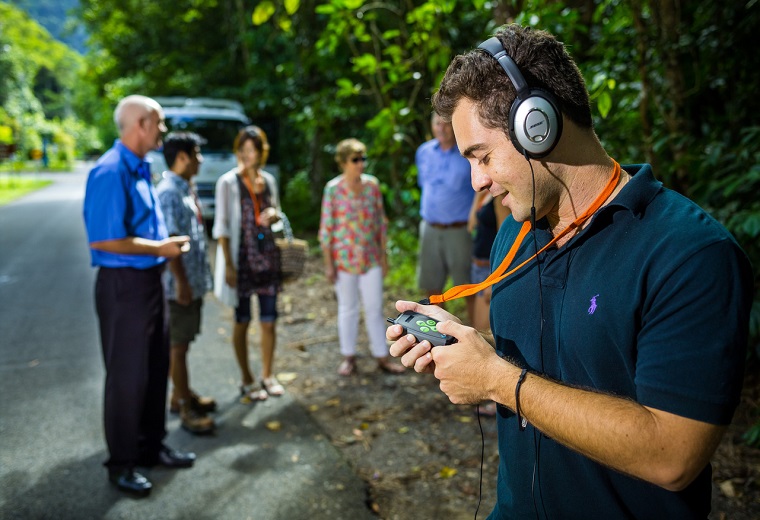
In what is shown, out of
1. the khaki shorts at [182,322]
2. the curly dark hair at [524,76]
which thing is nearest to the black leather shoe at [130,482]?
the khaki shorts at [182,322]

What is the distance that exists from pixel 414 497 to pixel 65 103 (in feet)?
312

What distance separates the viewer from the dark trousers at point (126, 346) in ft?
12.4

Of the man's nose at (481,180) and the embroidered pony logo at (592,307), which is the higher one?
the man's nose at (481,180)

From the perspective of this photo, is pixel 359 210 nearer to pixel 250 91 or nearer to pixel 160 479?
pixel 160 479

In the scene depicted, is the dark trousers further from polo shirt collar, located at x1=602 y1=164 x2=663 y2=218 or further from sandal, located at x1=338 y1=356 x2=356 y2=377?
polo shirt collar, located at x1=602 y1=164 x2=663 y2=218

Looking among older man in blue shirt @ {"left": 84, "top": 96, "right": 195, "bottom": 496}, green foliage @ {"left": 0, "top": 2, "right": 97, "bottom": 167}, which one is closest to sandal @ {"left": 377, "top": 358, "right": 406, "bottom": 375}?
older man in blue shirt @ {"left": 84, "top": 96, "right": 195, "bottom": 496}

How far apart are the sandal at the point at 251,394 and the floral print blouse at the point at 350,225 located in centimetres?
130

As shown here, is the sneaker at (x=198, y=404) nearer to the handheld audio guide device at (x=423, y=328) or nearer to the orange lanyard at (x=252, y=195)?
the orange lanyard at (x=252, y=195)

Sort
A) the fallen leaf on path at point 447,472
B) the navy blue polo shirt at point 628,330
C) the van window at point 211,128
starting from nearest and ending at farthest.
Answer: the navy blue polo shirt at point 628,330 → the fallen leaf on path at point 447,472 → the van window at point 211,128

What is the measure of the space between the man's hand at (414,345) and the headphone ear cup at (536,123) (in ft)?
1.57

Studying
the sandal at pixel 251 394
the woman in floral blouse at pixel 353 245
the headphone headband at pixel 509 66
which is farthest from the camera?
the woman in floral blouse at pixel 353 245

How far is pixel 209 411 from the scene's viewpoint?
4.91 metres

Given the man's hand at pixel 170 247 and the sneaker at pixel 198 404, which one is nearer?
the man's hand at pixel 170 247

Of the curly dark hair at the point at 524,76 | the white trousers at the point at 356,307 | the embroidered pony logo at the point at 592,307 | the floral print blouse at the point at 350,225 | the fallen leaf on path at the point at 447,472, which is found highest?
the curly dark hair at the point at 524,76
